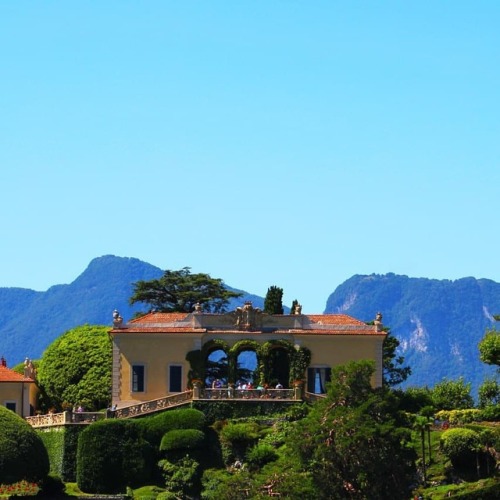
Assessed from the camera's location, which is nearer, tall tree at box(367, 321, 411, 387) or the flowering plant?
the flowering plant

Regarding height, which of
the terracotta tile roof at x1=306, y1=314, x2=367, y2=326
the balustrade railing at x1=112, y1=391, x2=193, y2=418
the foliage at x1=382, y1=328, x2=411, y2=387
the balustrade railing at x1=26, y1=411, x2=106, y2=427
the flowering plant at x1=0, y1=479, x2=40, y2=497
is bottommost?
the flowering plant at x1=0, y1=479, x2=40, y2=497

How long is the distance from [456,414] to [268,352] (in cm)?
1021

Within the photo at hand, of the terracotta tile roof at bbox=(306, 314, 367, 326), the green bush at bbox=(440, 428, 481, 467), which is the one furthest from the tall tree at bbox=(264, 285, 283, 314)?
the green bush at bbox=(440, 428, 481, 467)

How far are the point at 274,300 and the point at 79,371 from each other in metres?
11.3

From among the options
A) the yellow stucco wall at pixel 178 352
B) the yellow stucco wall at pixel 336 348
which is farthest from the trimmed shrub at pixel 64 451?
the yellow stucco wall at pixel 336 348

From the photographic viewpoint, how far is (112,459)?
7706 cm

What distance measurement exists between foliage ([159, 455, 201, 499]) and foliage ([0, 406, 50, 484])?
568cm

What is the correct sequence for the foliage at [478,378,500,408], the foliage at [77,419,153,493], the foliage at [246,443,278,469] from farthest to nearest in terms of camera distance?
the foliage at [478,378,500,408] → the foliage at [77,419,153,493] → the foliage at [246,443,278,469]

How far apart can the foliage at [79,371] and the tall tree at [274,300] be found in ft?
29.7

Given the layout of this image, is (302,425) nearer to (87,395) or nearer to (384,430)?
(384,430)

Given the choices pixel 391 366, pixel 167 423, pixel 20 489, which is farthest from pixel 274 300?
pixel 391 366

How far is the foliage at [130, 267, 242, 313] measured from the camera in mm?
107375

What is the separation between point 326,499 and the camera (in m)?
65.1

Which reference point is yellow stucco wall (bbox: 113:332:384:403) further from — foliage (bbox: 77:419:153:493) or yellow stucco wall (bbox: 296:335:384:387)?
foliage (bbox: 77:419:153:493)
